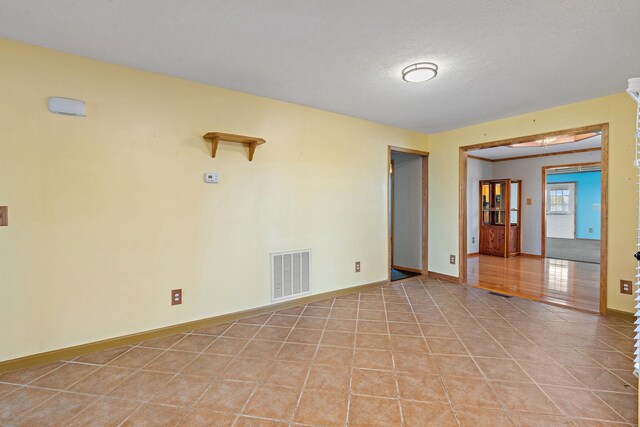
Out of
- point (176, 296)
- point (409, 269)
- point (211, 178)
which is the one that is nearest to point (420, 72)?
point (211, 178)

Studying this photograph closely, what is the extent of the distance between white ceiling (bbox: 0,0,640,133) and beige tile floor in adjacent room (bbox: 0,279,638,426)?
7.47 ft

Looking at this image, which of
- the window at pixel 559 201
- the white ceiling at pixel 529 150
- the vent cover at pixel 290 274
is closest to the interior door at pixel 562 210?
the window at pixel 559 201

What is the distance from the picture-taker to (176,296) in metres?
2.56

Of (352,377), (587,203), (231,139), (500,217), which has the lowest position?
(352,377)

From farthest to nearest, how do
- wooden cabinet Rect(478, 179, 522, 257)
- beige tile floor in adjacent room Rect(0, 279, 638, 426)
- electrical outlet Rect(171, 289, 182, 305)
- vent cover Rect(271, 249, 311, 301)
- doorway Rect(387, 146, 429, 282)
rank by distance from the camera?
1. wooden cabinet Rect(478, 179, 522, 257)
2. doorway Rect(387, 146, 429, 282)
3. vent cover Rect(271, 249, 311, 301)
4. electrical outlet Rect(171, 289, 182, 305)
5. beige tile floor in adjacent room Rect(0, 279, 638, 426)

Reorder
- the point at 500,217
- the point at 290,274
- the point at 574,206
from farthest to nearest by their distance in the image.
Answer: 1. the point at 574,206
2. the point at 500,217
3. the point at 290,274

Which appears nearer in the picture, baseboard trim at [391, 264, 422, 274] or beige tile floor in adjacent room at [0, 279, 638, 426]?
beige tile floor in adjacent room at [0, 279, 638, 426]

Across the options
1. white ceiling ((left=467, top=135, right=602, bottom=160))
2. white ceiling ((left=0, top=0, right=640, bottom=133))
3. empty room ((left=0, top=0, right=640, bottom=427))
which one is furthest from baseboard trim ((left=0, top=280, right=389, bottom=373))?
white ceiling ((left=467, top=135, right=602, bottom=160))

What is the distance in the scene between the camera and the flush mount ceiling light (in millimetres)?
2262

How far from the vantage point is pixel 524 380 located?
6.10 ft

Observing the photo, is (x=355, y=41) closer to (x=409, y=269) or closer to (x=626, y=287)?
(x=626, y=287)

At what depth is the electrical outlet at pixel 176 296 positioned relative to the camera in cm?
254

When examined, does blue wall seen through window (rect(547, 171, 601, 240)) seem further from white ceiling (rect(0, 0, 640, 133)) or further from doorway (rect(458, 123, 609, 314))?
white ceiling (rect(0, 0, 640, 133))

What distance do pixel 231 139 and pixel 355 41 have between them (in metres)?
1.40
